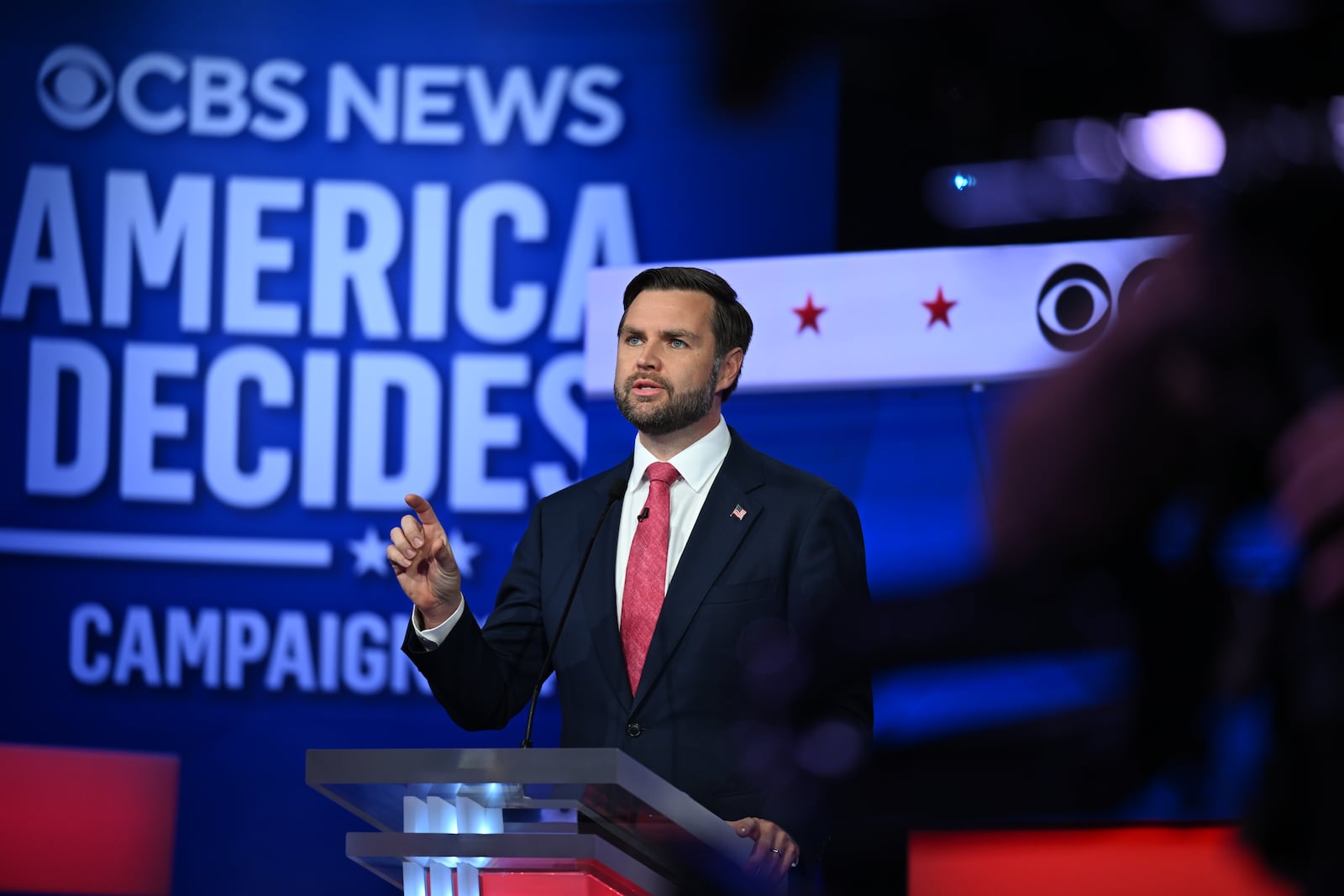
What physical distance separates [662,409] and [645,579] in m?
0.30

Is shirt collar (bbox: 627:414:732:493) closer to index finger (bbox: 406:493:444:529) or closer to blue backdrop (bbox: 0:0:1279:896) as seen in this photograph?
index finger (bbox: 406:493:444:529)

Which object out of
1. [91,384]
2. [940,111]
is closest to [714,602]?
[940,111]

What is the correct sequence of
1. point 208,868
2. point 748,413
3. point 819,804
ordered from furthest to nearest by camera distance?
point 208,868 < point 748,413 < point 819,804

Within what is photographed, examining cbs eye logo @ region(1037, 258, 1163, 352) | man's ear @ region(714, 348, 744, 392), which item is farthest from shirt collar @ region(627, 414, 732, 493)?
cbs eye logo @ region(1037, 258, 1163, 352)

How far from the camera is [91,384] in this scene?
4250 millimetres

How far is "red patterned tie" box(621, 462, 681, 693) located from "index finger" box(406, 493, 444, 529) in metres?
0.40

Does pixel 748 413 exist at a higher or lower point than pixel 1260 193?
higher

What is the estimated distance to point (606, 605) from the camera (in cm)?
254

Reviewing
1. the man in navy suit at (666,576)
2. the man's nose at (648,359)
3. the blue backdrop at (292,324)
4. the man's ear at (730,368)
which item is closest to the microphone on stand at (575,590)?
the man in navy suit at (666,576)

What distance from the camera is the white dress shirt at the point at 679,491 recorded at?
2613mm

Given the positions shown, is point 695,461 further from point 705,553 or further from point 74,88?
point 74,88

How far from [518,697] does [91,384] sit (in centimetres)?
222

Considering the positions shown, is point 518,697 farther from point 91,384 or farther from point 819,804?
point 91,384

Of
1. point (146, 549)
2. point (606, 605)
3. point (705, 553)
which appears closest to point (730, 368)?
point (705, 553)
